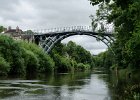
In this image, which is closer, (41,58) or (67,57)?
(41,58)

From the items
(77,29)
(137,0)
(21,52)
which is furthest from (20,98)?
(77,29)

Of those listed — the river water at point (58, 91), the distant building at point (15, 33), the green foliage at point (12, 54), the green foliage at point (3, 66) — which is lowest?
the river water at point (58, 91)

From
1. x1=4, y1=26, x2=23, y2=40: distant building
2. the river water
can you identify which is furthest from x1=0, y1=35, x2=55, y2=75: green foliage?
x1=4, y1=26, x2=23, y2=40: distant building

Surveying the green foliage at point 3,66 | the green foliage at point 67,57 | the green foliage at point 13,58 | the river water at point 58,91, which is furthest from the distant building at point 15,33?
the river water at point 58,91

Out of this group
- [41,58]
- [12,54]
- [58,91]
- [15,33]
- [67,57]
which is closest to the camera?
[58,91]

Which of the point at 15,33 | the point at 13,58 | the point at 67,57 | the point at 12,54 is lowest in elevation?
the point at 13,58

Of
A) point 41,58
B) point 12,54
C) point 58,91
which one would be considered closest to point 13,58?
point 12,54

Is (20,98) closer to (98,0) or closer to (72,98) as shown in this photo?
(72,98)

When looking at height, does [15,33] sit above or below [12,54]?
above

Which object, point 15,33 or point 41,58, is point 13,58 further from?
point 15,33

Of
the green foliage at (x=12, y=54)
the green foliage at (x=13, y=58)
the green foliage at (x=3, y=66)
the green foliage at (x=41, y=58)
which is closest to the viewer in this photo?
the green foliage at (x=3, y=66)

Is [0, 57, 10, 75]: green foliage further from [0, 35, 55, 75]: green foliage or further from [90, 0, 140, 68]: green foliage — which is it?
[90, 0, 140, 68]: green foliage

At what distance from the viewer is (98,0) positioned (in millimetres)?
25172

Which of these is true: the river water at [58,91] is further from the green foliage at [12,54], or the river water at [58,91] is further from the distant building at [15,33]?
the distant building at [15,33]
